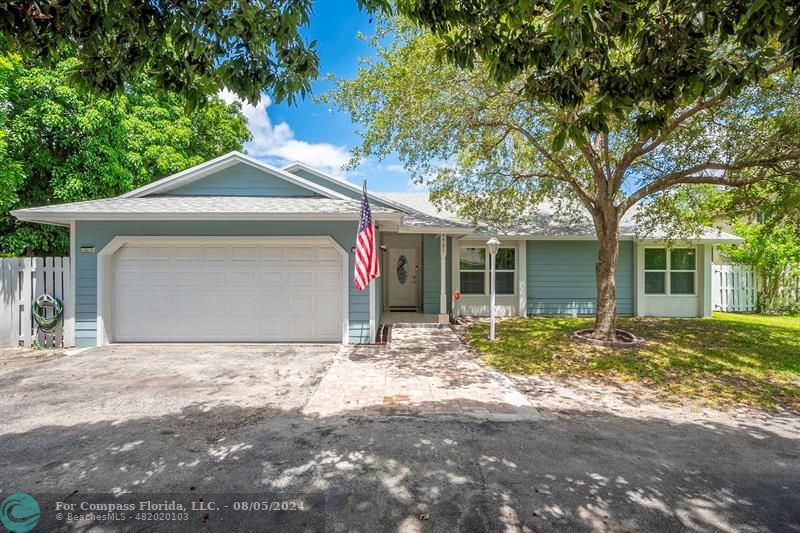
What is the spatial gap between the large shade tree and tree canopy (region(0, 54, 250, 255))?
5242 millimetres

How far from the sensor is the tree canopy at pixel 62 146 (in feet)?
33.0

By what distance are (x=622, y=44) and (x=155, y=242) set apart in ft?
27.7

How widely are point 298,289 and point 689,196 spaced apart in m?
10.2

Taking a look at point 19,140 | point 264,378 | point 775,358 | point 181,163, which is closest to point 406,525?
point 264,378

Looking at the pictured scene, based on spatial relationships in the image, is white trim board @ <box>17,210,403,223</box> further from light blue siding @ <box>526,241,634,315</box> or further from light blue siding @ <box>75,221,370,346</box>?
light blue siding @ <box>526,241,634,315</box>

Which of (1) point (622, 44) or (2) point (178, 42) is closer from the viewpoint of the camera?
(2) point (178, 42)

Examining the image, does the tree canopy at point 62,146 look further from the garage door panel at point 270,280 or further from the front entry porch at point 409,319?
the front entry porch at point 409,319

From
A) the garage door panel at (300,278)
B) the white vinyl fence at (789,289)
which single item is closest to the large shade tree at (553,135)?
the garage door panel at (300,278)

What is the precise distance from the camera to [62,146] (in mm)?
11531

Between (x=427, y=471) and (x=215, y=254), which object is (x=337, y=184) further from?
(x=427, y=471)

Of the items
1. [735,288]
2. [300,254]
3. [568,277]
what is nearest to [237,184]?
[300,254]

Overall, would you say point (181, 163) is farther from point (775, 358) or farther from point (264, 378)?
point (775, 358)

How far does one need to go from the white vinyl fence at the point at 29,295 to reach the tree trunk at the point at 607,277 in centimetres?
1108

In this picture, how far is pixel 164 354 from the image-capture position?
22.8 feet
